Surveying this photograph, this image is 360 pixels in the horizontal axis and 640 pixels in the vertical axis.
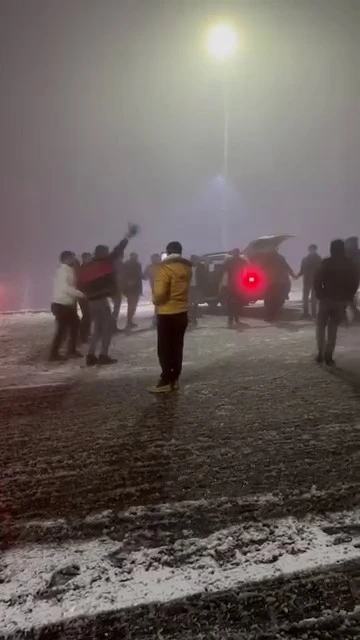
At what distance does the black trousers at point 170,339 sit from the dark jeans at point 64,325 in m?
2.45

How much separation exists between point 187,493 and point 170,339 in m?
2.41

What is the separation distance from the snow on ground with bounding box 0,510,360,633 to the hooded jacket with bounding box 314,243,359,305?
4115 millimetres

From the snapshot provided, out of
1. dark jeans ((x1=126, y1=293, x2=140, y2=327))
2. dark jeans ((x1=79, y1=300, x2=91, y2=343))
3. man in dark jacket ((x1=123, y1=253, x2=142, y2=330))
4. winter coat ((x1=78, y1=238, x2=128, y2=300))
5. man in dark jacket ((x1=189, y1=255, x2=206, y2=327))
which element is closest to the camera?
winter coat ((x1=78, y1=238, x2=128, y2=300))

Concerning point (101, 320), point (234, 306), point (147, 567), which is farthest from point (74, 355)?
point (147, 567)

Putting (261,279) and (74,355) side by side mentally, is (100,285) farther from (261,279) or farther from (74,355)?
(261,279)

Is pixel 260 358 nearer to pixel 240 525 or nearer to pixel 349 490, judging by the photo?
pixel 349 490

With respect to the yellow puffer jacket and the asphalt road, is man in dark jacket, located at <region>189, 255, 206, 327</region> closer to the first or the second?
the asphalt road

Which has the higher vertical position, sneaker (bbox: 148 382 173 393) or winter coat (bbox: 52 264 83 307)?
winter coat (bbox: 52 264 83 307)

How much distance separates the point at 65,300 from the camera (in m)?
Answer: 7.11

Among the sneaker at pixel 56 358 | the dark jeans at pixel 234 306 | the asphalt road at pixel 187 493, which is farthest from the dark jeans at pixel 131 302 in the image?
the asphalt road at pixel 187 493

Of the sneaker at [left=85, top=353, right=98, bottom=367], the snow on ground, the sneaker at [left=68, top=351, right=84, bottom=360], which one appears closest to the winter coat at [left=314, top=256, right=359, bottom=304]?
the sneaker at [left=85, top=353, right=98, bottom=367]

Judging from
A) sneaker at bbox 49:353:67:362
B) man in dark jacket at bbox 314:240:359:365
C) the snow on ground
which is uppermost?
man in dark jacket at bbox 314:240:359:365

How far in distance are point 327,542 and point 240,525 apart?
442 millimetres

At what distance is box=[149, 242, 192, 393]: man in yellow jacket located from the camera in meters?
5.10
